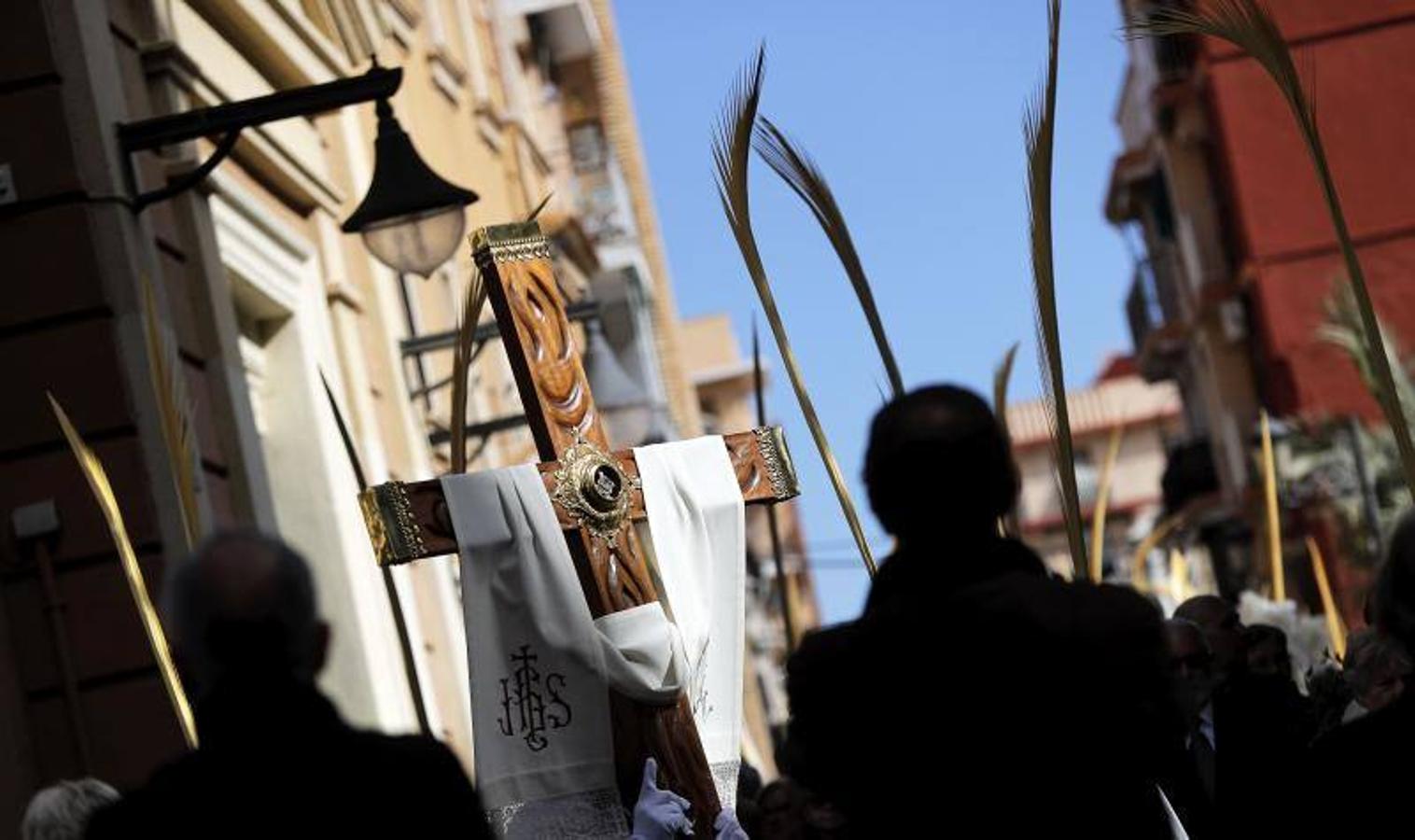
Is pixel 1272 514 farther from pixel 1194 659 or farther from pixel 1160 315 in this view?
pixel 1160 315

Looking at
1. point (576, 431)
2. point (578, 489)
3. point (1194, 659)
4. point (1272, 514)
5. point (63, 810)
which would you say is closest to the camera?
point (63, 810)

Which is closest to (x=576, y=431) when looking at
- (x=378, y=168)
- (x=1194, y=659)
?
(x=1194, y=659)

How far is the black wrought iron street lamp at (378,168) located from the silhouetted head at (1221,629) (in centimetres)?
306

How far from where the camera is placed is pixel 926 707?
3.96m

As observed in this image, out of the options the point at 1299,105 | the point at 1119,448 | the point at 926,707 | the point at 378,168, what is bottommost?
the point at 1119,448

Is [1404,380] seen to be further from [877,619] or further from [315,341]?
[877,619]

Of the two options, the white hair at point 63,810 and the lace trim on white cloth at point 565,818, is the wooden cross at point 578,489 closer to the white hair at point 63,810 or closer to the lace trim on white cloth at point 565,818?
the lace trim on white cloth at point 565,818

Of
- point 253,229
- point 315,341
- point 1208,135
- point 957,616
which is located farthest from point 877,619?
point 1208,135

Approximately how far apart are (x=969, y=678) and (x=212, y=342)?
23.1 ft

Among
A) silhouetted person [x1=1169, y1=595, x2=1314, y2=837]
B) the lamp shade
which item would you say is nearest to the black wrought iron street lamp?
the lamp shade

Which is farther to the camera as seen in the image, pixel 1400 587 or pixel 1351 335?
pixel 1351 335

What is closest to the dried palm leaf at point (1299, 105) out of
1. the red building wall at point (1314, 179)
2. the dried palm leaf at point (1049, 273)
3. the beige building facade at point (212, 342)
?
the dried palm leaf at point (1049, 273)

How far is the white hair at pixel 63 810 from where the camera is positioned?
5.07 meters

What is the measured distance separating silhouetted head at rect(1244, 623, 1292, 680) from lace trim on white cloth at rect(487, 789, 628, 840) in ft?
7.07
